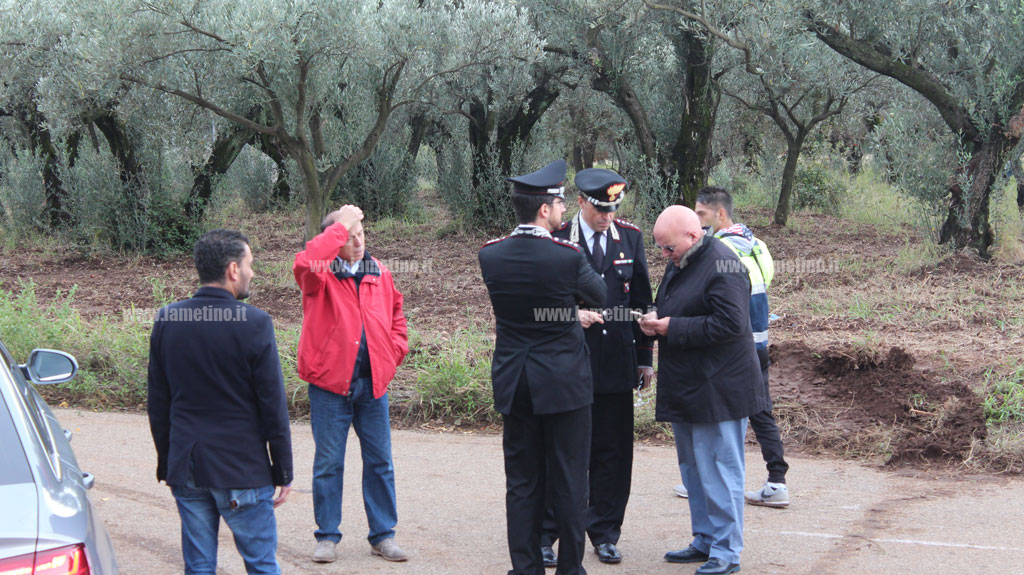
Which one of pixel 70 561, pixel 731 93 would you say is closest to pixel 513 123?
pixel 731 93

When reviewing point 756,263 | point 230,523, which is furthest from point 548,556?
point 756,263

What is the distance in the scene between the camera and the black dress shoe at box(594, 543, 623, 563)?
4.56 metres

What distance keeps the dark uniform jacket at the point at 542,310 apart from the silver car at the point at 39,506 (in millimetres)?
1800

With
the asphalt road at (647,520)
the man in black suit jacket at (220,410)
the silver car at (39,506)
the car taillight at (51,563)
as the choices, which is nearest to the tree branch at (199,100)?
the asphalt road at (647,520)

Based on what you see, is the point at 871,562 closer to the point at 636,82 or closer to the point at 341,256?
Result: the point at 341,256

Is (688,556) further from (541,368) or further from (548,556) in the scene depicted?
(541,368)

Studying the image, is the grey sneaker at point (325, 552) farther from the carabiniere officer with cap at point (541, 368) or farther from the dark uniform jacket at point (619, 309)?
the dark uniform jacket at point (619, 309)

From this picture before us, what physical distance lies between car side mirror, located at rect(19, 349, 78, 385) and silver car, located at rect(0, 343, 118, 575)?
0.66 meters

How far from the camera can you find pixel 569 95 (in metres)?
19.1

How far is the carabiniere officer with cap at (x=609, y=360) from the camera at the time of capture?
14.9 ft

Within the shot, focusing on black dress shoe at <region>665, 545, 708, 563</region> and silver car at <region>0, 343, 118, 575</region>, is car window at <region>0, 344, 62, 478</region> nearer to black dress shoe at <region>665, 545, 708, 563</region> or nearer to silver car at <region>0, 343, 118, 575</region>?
silver car at <region>0, 343, 118, 575</region>

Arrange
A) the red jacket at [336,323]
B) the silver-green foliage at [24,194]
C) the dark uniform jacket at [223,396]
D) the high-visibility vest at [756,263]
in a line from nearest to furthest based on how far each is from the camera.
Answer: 1. the dark uniform jacket at [223,396]
2. the red jacket at [336,323]
3. the high-visibility vest at [756,263]
4. the silver-green foliage at [24,194]

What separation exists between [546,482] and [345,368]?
109 centimetres

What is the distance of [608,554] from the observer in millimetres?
4566
